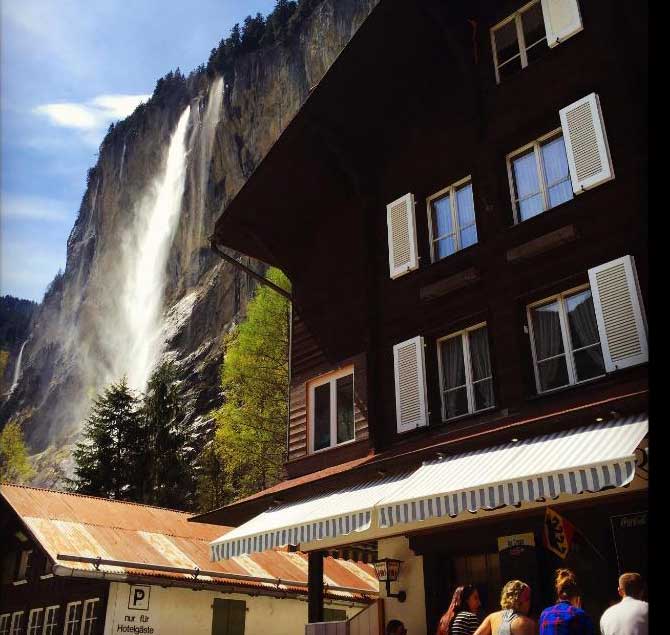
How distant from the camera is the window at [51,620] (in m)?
16.1

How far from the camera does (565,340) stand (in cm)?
991

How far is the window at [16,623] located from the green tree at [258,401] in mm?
10714

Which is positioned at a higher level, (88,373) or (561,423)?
(88,373)

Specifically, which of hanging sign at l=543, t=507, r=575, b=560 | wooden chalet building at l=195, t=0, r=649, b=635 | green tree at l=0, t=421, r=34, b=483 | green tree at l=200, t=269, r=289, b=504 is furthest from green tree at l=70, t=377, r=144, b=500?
hanging sign at l=543, t=507, r=575, b=560

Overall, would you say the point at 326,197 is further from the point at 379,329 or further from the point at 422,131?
the point at 379,329

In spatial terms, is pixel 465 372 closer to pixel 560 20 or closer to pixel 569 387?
pixel 569 387

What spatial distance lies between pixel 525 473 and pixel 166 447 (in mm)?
29812

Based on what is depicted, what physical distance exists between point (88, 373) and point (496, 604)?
58357mm

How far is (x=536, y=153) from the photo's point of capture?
37.2 feet

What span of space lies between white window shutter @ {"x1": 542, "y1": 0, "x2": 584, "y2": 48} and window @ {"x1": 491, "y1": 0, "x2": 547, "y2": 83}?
14.9 inches

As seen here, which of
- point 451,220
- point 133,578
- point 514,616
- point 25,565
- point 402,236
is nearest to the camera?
point 514,616

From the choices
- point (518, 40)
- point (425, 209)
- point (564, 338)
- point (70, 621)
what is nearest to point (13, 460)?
point (70, 621)

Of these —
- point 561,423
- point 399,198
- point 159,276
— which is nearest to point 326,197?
point 399,198

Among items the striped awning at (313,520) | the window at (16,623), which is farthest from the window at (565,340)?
the window at (16,623)
